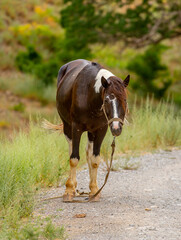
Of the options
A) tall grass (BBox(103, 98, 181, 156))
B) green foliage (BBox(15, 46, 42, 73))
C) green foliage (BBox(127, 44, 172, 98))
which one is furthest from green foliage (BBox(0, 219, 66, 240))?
green foliage (BBox(15, 46, 42, 73))

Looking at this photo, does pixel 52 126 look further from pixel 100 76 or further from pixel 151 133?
pixel 151 133

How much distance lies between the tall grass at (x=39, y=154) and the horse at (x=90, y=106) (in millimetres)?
584

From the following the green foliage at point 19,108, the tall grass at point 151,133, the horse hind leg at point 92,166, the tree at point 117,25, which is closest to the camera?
the horse hind leg at point 92,166

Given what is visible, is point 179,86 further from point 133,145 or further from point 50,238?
point 50,238

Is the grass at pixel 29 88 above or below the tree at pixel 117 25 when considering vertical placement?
below

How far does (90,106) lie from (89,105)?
0.02 m

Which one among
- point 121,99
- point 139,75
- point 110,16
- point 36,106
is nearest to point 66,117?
point 121,99

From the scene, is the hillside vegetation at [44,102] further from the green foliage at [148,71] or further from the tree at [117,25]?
the tree at [117,25]

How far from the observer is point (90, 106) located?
19.1 feet

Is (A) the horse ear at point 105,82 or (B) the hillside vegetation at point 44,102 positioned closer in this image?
(A) the horse ear at point 105,82

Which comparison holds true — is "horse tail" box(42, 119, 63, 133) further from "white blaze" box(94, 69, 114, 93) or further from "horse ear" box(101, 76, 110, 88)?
"horse ear" box(101, 76, 110, 88)

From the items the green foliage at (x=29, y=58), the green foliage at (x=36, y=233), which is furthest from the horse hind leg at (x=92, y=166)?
the green foliage at (x=29, y=58)

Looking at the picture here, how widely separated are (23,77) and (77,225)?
20207 millimetres

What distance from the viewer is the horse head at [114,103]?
5180 millimetres
